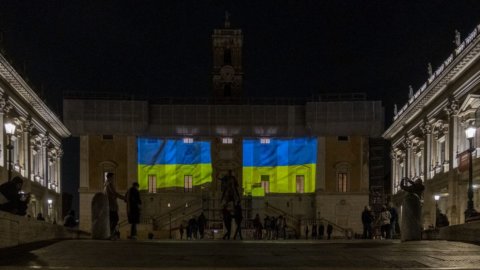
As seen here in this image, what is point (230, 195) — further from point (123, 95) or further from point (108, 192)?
point (123, 95)

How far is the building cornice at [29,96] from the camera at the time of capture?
39.0 m

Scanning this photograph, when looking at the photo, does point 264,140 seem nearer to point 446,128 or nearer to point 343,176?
point 343,176

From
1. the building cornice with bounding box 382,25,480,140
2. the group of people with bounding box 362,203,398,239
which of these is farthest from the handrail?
the group of people with bounding box 362,203,398,239

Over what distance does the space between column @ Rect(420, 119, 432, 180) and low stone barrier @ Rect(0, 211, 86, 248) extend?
35544mm

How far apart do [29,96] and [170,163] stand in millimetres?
14010

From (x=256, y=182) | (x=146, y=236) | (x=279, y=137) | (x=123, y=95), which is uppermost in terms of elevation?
(x=123, y=95)

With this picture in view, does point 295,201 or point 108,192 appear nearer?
point 108,192

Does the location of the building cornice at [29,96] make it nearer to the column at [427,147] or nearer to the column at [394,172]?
the column at [427,147]

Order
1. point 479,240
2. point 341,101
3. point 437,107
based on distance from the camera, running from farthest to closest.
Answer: point 341,101 < point 437,107 < point 479,240

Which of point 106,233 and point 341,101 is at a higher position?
point 341,101

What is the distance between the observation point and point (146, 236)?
4684 centimetres

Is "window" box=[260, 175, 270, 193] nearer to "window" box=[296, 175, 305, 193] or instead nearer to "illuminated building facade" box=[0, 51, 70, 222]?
"window" box=[296, 175, 305, 193]

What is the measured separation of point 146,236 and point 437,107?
21677 mm

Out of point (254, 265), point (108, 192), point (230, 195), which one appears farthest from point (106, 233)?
point (230, 195)
